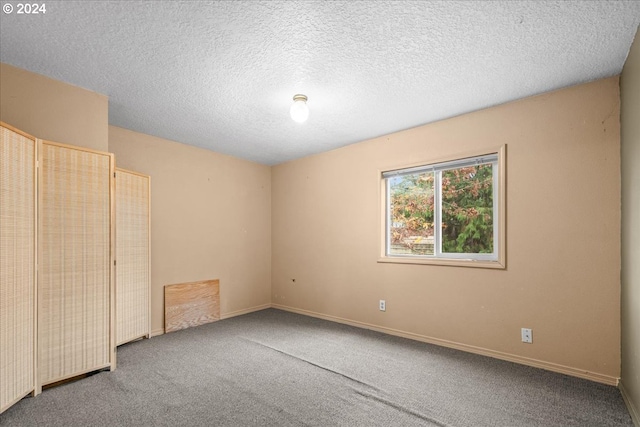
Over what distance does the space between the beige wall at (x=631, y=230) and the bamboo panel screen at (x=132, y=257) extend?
4085 mm

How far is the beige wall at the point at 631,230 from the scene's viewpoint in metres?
1.88

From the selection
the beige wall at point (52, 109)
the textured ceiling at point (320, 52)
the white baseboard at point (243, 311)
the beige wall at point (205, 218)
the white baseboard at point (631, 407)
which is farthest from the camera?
the white baseboard at point (243, 311)

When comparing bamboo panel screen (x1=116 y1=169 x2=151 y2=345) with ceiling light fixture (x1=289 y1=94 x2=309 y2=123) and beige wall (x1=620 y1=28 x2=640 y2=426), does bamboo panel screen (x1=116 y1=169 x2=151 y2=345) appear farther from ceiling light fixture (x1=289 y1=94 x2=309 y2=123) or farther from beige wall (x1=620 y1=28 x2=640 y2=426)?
beige wall (x1=620 y1=28 x2=640 y2=426)

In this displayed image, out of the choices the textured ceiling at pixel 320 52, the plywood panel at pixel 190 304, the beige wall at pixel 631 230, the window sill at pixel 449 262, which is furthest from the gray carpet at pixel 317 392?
the textured ceiling at pixel 320 52

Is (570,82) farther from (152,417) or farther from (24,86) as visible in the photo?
(24,86)

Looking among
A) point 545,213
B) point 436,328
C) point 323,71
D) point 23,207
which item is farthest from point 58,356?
point 545,213

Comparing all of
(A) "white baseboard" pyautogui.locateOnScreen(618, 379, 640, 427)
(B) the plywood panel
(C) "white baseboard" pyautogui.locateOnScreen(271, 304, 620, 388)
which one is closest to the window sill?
(C) "white baseboard" pyautogui.locateOnScreen(271, 304, 620, 388)

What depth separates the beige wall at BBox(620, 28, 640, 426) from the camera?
1.88 m

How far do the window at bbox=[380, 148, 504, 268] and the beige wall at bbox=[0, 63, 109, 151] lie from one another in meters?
2.95

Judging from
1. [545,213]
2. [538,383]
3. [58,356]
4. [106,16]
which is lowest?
[538,383]

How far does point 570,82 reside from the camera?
245 centimetres

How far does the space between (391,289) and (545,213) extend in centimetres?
171

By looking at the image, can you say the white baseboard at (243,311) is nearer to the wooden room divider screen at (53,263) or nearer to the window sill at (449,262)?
the wooden room divider screen at (53,263)

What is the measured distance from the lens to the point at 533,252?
267 centimetres
